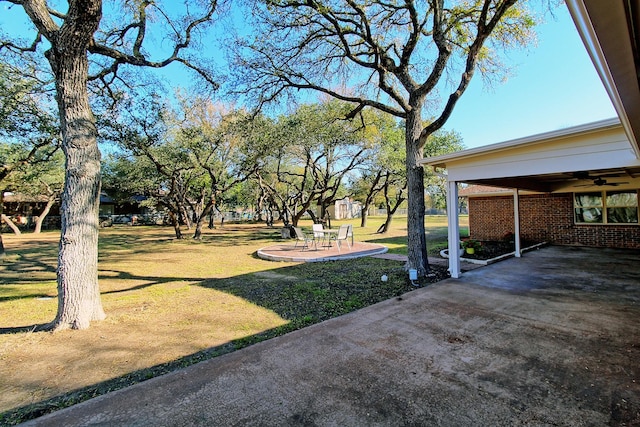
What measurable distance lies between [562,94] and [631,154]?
5336 mm

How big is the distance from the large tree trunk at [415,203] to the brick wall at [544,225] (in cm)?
773

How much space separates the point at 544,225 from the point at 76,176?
14201 mm

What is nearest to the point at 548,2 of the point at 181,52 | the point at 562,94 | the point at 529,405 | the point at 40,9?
the point at 562,94

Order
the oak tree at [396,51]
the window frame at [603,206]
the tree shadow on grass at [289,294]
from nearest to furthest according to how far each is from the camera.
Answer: the tree shadow on grass at [289,294] → the oak tree at [396,51] → the window frame at [603,206]

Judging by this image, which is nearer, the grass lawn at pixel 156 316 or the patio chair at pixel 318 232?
the grass lawn at pixel 156 316

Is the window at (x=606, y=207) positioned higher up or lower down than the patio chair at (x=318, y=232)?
higher up

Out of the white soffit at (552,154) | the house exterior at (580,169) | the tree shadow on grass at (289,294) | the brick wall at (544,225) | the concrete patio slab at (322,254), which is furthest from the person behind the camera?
the brick wall at (544,225)

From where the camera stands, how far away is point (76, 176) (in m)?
4.14

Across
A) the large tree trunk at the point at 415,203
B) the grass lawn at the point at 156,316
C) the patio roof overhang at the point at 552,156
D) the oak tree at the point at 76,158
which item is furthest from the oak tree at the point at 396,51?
the oak tree at the point at 76,158

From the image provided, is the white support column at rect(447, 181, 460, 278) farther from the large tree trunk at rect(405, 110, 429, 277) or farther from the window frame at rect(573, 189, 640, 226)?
the window frame at rect(573, 189, 640, 226)

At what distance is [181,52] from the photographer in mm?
7359

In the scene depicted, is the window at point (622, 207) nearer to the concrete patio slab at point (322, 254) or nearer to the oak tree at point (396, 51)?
the oak tree at point (396, 51)

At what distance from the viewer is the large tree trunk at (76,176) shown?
4.03 meters

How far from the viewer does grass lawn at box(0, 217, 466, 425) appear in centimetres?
286
